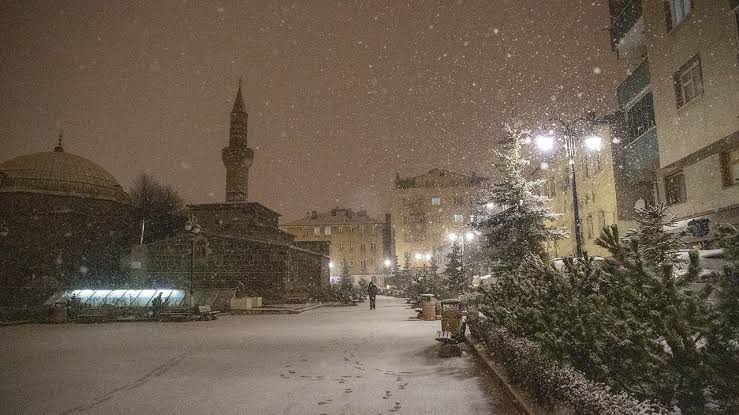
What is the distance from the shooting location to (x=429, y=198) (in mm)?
73125

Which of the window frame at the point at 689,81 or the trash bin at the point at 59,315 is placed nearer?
the window frame at the point at 689,81

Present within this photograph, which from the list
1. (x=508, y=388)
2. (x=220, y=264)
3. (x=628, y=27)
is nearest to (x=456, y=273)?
(x=628, y=27)

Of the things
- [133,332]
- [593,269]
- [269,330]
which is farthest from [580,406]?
[133,332]

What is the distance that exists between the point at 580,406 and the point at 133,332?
18.0 m

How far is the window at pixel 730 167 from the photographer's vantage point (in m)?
13.6

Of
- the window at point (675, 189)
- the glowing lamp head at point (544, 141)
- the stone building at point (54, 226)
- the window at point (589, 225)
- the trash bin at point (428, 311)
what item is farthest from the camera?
the stone building at point (54, 226)

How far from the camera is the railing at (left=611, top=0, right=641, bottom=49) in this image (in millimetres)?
18830

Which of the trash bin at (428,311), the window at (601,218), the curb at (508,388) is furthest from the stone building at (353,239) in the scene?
the curb at (508,388)

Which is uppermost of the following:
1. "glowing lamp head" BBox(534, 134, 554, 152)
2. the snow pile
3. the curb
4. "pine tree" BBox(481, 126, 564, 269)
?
"glowing lamp head" BBox(534, 134, 554, 152)

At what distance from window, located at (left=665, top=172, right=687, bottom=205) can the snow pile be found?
11.6 meters

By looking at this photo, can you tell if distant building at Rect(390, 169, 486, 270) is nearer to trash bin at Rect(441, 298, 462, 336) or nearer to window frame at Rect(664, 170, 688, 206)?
window frame at Rect(664, 170, 688, 206)

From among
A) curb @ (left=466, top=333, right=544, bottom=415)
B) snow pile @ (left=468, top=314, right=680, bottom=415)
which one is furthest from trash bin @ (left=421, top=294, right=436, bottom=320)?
snow pile @ (left=468, top=314, right=680, bottom=415)

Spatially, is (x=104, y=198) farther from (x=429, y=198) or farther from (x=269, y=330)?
(x=429, y=198)

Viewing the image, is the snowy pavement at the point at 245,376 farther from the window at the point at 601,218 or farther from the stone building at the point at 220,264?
the stone building at the point at 220,264
